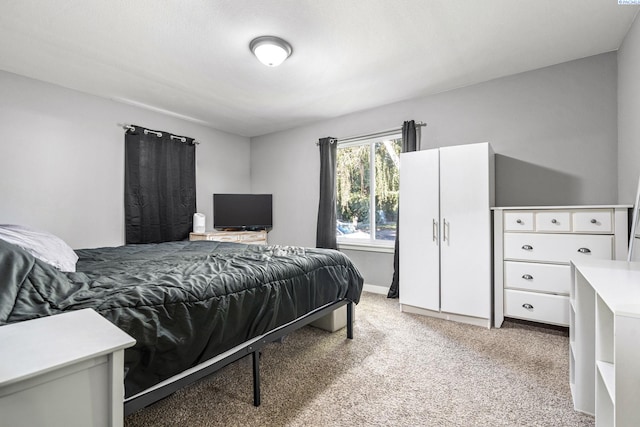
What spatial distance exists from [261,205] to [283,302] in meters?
3.22

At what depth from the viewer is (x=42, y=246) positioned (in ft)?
5.90

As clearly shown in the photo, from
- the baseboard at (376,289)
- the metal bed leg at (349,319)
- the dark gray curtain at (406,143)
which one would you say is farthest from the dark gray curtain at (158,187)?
the dark gray curtain at (406,143)

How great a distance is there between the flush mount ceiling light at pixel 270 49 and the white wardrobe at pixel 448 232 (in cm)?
159

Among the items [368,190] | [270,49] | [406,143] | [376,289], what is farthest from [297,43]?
[376,289]

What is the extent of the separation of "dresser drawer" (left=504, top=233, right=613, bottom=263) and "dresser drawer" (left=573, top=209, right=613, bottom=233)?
6cm

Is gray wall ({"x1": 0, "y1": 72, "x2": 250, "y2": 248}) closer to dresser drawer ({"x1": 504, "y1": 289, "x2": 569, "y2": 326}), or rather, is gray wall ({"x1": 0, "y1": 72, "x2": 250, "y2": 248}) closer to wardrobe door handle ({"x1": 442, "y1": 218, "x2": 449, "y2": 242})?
wardrobe door handle ({"x1": 442, "y1": 218, "x2": 449, "y2": 242})

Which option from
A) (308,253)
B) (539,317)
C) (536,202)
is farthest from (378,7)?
(539,317)

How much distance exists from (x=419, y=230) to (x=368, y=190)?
3.95ft

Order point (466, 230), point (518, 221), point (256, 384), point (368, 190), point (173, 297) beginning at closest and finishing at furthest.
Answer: point (173, 297), point (256, 384), point (518, 221), point (466, 230), point (368, 190)

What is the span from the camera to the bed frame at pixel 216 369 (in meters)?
1.12

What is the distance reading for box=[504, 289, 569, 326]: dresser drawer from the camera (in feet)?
7.99

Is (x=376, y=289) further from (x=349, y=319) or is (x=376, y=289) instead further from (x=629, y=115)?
(x=629, y=115)

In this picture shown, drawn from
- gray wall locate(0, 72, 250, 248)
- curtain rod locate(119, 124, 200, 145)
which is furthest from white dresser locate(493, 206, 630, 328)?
gray wall locate(0, 72, 250, 248)

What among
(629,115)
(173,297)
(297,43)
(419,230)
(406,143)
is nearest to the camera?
(173,297)
